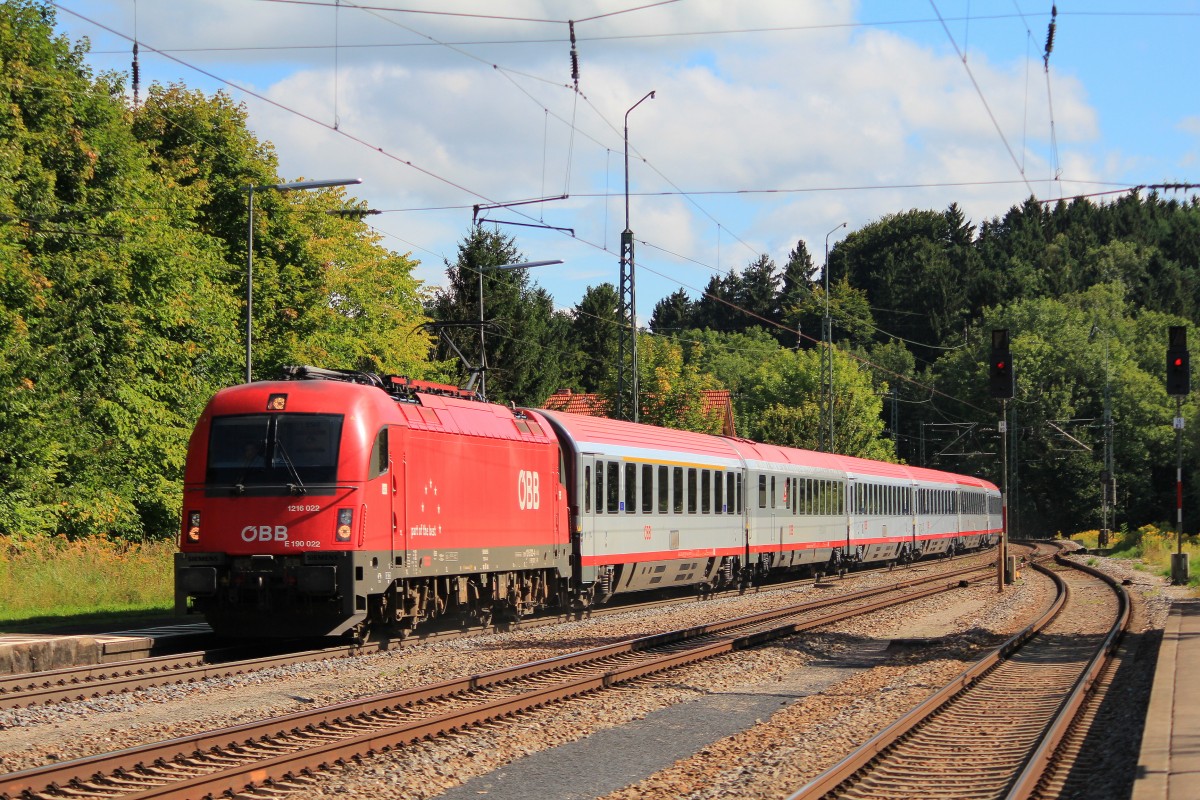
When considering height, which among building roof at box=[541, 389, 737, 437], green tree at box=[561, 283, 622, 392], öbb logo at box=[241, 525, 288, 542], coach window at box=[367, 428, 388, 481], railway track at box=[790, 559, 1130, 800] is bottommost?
railway track at box=[790, 559, 1130, 800]

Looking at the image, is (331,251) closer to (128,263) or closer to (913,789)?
(128,263)

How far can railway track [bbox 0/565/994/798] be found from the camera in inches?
348

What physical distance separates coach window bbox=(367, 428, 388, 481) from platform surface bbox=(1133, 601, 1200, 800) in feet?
30.2

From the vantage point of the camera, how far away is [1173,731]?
10.4 metres

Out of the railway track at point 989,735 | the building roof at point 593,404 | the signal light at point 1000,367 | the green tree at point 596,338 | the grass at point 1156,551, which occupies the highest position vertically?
the green tree at point 596,338

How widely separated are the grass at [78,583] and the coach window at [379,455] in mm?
6331

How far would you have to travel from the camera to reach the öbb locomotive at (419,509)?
16609 mm

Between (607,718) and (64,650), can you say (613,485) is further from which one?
(607,718)

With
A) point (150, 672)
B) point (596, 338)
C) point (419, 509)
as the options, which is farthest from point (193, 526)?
point (596, 338)

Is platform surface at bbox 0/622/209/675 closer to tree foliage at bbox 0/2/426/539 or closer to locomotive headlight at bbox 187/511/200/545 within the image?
locomotive headlight at bbox 187/511/200/545

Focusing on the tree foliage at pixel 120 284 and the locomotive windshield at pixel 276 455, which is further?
the tree foliage at pixel 120 284

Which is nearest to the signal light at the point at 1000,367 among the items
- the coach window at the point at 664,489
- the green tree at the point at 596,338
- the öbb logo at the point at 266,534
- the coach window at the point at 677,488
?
the coach window at the point at 677,488

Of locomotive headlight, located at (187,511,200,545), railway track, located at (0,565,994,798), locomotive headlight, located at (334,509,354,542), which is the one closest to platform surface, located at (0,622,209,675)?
locomotive headlight, located at (187,511,200,545)

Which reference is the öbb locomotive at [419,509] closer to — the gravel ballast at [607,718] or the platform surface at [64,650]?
the platform surface at [64,650]
